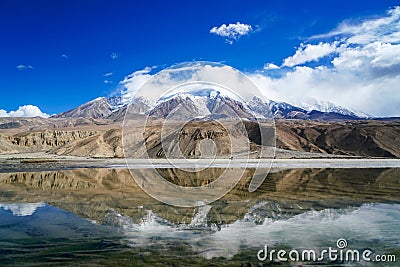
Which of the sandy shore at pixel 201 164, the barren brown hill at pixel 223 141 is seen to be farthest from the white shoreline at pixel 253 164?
the barren brown hill at pixel 223 141

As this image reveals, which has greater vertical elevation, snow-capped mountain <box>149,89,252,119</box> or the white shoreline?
the white shoreline

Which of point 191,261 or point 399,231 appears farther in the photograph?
point 399,231

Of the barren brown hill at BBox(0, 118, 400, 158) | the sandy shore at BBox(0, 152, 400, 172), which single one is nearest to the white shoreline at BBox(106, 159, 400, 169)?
the sandy shore at BBox(0, 152, 400, 172)

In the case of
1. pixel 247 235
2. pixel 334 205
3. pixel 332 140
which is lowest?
pixel 247 235

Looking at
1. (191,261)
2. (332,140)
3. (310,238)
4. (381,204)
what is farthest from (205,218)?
(332,140)

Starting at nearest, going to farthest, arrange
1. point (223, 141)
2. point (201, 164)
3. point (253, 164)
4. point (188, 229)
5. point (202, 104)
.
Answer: point (188, 229)
point (202, 104)
point (253, 164)
point (201, 164)
point (223, 141)

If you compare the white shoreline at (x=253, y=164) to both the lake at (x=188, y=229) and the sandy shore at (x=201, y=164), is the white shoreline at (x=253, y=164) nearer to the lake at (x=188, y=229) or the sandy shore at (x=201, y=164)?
the sandy shore at (x=201, y=164)

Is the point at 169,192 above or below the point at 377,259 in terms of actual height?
above

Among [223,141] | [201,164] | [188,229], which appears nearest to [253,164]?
[201,164]

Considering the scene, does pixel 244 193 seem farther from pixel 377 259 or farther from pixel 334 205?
pixel 377 259

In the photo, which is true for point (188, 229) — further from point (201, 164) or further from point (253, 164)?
point (201, 164)

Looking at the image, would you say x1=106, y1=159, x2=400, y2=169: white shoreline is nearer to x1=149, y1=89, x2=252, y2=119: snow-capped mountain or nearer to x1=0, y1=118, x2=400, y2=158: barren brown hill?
x1=0, y1=118, x2=400, y2=158: barren brown hill
